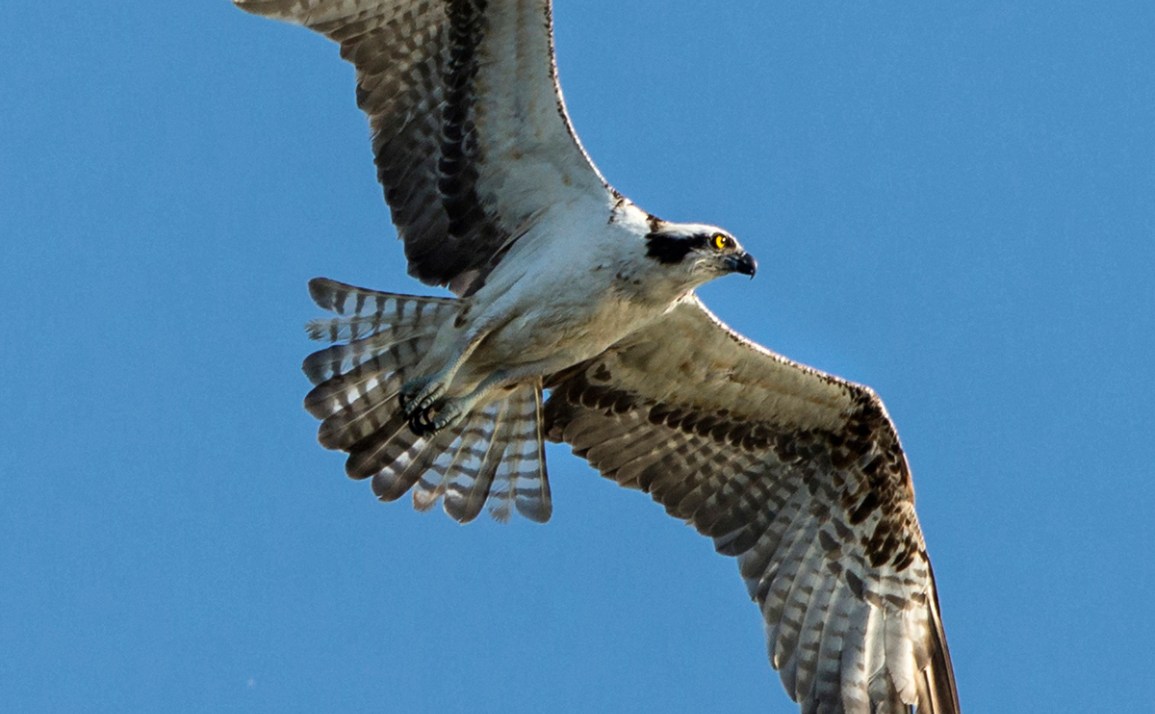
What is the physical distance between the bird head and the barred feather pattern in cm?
138

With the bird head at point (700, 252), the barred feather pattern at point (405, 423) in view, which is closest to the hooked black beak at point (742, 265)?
the bird head at point (700, 252)

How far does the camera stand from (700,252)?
9609 mm

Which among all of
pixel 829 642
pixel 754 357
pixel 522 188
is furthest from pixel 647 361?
pixel 829 642

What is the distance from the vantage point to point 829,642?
11438mm

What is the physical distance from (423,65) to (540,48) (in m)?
0.78

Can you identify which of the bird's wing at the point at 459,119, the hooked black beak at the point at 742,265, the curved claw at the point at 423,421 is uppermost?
the bird's wing at the point at 459,119

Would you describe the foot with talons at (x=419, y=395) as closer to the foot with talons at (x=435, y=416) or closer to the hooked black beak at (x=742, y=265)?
the foot with talons at (x=435, y=416)

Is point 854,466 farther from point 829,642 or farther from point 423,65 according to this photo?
point 423,65

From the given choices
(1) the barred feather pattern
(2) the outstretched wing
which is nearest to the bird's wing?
(1) the barred feather pattern

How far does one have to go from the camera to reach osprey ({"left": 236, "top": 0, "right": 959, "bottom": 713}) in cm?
994

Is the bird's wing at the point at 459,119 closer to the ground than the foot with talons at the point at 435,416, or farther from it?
farther from it

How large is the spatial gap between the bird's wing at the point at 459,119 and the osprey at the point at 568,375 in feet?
0.04

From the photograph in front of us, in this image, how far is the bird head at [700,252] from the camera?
31.6 ft

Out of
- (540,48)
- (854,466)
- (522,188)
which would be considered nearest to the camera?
(540,48)
